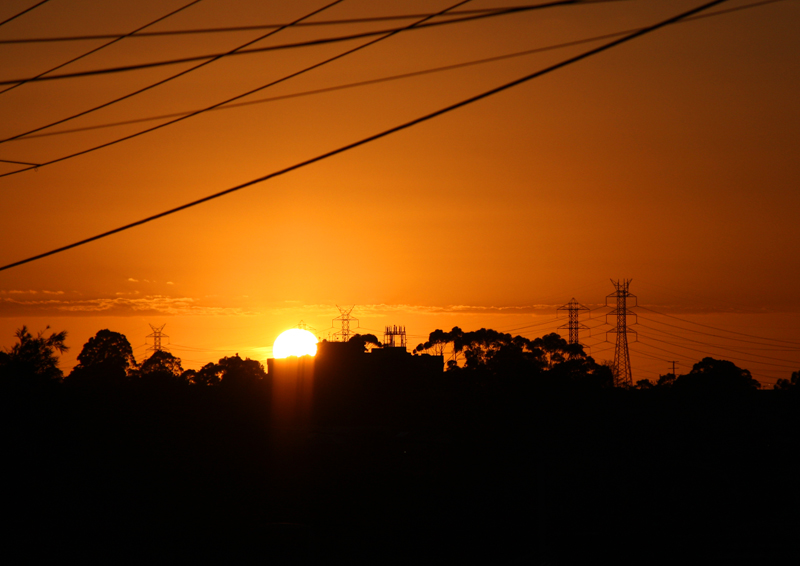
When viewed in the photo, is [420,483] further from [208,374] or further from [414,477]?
[208,374]

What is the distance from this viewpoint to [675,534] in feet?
85.1

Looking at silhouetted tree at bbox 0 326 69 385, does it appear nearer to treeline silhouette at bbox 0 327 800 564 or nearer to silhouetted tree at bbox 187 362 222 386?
treeline silhouette at bbox 0 327 800 564

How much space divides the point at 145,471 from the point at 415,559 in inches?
388

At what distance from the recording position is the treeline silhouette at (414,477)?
20375mm

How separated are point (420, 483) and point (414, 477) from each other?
0.88 meters

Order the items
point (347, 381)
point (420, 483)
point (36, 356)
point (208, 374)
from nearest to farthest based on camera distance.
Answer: point (36, 356) → point (420, 483) → point (347, 381) → point (208, 374)

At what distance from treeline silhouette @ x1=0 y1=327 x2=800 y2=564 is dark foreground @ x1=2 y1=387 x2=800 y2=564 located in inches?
3.3

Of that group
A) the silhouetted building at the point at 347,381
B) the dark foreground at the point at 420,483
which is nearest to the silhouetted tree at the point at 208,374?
the silhouetted building at the point at 347,381

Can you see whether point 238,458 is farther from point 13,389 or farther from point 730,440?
point 730,440

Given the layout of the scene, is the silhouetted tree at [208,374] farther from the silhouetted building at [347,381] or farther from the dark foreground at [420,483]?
the dark foreground at [420,483]

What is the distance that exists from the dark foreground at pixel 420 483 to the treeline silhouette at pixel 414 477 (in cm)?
8

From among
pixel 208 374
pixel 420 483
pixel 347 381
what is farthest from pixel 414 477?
pixel 208 374

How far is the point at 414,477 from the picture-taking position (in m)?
32.9

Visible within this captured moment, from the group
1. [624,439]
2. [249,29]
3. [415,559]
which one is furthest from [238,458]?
[249,29]
